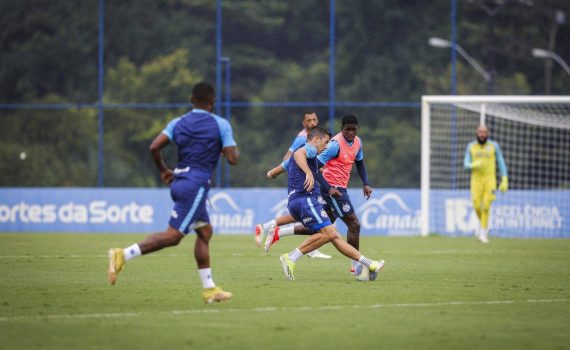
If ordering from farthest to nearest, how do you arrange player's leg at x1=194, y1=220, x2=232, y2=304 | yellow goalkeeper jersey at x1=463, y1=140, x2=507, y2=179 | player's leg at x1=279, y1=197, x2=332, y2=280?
yellow goalkeeper jersey at x1=463, y1=140, x2=507, y2=179
player's leg at x1=279, y1=197, x2=332, y2=280
player's leg at x1=194, y1=220, x2=232, y2=304

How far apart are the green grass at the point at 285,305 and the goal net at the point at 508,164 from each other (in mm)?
7522

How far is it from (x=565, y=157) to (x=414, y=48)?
1826 cm

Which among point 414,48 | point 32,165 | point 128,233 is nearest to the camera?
point 128,233

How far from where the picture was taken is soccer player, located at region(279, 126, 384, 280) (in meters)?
13.7

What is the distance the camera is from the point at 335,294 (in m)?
12.2

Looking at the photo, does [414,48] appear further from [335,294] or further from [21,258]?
[335,294]

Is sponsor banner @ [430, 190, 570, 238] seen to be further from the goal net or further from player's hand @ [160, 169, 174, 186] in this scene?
player's hand @ [160, 169, 174, 186]

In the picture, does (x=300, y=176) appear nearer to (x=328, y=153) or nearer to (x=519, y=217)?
(x=328, y=153)

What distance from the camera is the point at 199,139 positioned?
36.5 feet

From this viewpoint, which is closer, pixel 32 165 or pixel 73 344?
pixel 73 344

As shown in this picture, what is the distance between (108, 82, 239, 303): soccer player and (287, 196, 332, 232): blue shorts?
2.92 m

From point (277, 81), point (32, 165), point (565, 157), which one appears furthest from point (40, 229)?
point (277, 81)

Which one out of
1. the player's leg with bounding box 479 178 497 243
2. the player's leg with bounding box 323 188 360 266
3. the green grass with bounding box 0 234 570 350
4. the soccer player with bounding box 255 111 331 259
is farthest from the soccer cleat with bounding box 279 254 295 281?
the player's leg with bounding box 479 178 497 243

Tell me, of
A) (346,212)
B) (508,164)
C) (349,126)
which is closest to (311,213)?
(346,212)
